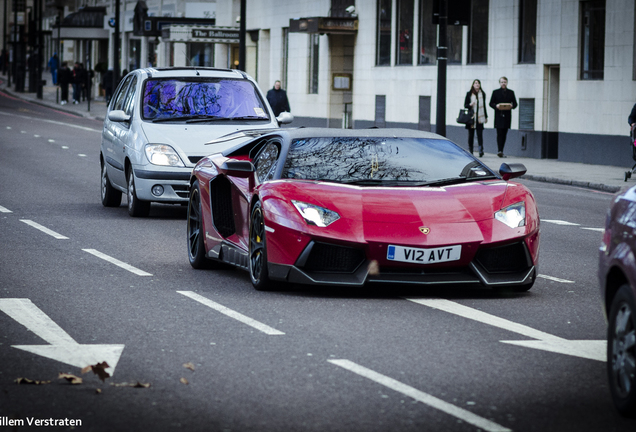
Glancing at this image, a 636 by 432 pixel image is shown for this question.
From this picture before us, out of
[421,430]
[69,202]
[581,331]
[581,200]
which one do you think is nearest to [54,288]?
[581,331]

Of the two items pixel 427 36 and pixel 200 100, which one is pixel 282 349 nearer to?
pixel 200 100

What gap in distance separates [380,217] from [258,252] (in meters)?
1.07

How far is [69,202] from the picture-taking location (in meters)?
17.7

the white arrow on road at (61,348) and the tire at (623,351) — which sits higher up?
the tire at (623,351)

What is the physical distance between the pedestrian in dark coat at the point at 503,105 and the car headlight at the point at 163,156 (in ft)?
56.1

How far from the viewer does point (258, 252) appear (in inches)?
381

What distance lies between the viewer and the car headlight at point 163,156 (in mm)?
15414

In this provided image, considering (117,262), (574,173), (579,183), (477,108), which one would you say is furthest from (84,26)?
(117,262)

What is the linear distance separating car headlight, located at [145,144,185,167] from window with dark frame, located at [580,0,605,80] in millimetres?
16594

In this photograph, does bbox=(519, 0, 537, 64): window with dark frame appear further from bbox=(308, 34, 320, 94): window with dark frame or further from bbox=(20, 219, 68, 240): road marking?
bbox=(20, 219, 68, 240): road marking

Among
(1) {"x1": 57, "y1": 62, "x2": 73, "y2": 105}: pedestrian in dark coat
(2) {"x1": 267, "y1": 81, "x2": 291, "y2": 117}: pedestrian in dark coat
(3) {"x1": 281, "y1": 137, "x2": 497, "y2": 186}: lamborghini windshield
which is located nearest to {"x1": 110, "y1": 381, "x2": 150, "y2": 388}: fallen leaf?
(3) {"x1": 281, "y1": 137, "x2": 497, "y2": 186}: lamborghini windshield

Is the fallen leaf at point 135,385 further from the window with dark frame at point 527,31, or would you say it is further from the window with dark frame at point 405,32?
the window with dark frame at point 405,32

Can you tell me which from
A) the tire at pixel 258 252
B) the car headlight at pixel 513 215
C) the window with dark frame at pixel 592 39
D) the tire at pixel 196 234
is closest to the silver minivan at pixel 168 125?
the tire at pixel 196 234

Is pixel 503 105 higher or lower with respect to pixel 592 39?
lower
